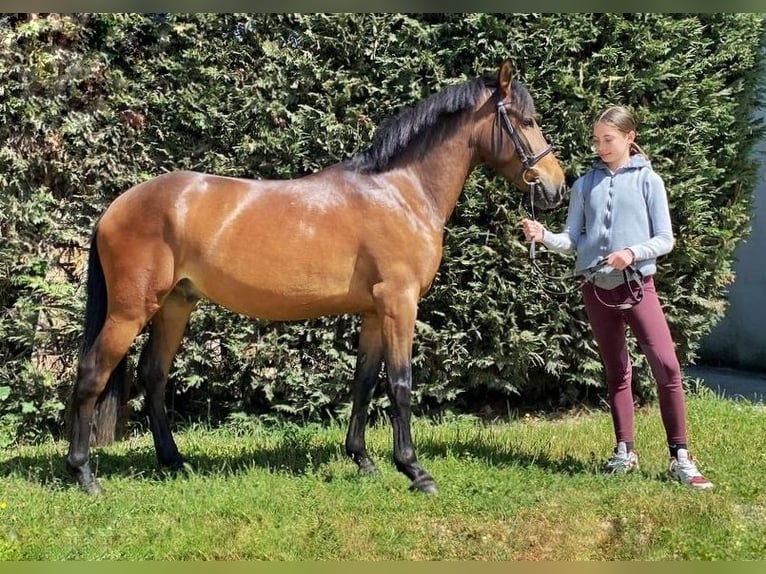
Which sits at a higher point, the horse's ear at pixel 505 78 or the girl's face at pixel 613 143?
the horse's ear at pixel 505 78

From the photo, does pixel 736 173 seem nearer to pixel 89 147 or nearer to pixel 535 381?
pixel 535 381

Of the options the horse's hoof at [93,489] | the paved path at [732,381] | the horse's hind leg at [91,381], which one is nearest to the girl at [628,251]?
the horse's hind leg at [91,381]

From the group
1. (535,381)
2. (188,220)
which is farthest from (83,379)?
(535,381)

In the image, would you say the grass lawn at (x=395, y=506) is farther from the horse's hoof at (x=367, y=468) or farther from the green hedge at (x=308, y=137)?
the green hedge at (x=308, y=137)

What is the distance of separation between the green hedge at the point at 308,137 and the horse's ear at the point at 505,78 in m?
1.50

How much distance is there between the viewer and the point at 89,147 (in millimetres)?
5406

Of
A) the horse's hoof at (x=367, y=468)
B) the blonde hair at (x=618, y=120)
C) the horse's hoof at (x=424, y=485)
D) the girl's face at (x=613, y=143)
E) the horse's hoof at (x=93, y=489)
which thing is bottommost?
the horse's hoof at (x=93, y=489)

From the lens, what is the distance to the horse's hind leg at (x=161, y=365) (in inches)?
169

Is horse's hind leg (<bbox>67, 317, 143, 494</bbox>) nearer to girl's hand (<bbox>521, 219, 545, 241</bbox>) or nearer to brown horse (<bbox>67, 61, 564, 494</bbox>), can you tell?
brown horse (<bbox>67, 61, 564, 494</bbox>)

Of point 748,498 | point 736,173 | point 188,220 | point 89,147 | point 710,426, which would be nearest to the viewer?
point 748,498

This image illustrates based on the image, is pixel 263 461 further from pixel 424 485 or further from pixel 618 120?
pixel 618 120

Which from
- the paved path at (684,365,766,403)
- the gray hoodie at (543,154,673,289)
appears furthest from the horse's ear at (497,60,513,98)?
the paved path at (684,365,766,403)

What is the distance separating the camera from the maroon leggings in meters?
3.73

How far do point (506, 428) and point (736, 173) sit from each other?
2925 millimetres
